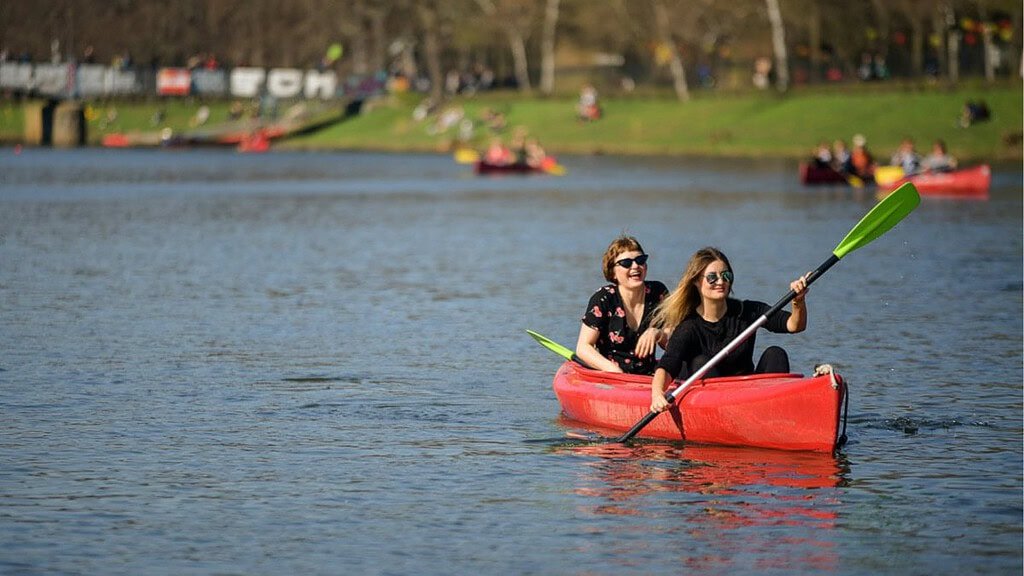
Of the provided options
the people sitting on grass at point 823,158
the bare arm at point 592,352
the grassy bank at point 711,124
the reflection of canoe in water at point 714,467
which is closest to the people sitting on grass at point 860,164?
the people sitting on grass at point 823,158

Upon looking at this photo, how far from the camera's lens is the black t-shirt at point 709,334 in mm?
12344

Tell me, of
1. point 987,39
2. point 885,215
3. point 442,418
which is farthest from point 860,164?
point 885,215

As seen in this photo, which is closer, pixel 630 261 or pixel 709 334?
pixel 709 334

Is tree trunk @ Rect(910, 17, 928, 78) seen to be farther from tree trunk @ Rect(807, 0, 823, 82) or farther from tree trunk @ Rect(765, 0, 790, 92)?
tree trunk @ Rect(765, 0, 790, 92)

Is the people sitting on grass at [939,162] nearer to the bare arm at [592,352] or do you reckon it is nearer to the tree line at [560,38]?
the tree line at [560,38]

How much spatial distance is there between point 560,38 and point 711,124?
28.6 meters

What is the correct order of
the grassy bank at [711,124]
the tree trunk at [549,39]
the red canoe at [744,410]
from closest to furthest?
the red canoe at [744,410] → the grassy bank at [711,124] → the tree trunk at [549,39]

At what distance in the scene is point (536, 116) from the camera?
262ft

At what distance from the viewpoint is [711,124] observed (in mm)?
69750

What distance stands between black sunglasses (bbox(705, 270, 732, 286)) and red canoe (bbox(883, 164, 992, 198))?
3054cm

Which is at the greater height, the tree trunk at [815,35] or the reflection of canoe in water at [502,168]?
the tree trunk at [815,35]

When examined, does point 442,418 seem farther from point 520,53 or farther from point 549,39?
point 520,53

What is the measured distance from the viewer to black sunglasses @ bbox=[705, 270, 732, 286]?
12.1m

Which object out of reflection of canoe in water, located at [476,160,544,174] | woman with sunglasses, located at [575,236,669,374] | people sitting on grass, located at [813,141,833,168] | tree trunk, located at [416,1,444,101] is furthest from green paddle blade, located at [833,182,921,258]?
tree trunk, located at [416,1,444,101]
